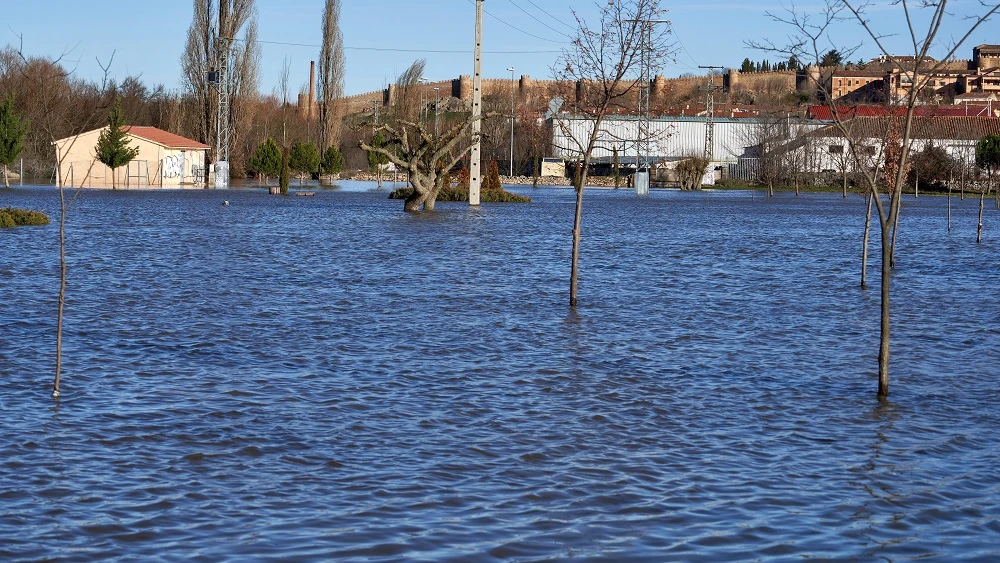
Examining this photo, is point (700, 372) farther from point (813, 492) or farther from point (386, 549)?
point (386, 549)

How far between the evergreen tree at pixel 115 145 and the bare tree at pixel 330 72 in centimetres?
2191

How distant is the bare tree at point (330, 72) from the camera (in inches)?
3147

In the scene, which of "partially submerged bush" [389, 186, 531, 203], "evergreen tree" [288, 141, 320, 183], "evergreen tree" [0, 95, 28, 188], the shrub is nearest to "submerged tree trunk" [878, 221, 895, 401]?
"partially submerged bush" [389, 186, 531, 203]

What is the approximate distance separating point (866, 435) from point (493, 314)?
22.1 ft

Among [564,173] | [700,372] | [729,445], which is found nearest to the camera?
[729,445]

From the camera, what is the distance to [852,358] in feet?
38.2

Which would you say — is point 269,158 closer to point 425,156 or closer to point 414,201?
point 414,201

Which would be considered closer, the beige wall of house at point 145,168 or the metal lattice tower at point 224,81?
the metal lattice tower at point 224,81

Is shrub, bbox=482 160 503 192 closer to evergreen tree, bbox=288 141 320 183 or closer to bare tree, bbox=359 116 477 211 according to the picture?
bare tree, bbox=359 116 477 211

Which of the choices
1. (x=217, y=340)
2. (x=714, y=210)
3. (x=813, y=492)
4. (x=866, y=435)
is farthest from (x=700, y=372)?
(x=714, y=210)

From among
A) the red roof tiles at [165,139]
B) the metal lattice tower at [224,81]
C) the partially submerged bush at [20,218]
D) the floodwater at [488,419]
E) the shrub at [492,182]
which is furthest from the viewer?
the red roof tiles at [165,139]

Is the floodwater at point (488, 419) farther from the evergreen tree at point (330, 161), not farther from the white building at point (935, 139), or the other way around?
the white building at point (935, 139)

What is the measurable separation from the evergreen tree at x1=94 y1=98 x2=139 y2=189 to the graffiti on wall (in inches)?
176

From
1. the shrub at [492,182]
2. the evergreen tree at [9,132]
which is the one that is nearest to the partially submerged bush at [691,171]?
the shrub at [492,182]
